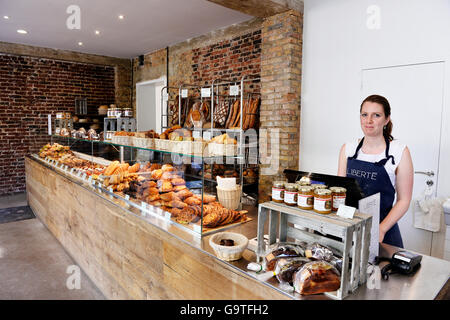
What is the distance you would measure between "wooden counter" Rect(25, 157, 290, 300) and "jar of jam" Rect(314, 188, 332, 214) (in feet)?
1.27

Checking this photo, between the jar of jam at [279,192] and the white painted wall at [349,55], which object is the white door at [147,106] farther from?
the jar of jam at [279,192]

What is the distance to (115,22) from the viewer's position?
5.32m

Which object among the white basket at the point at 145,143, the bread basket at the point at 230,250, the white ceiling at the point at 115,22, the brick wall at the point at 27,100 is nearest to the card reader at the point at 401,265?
the bread basket at the point at 230,250

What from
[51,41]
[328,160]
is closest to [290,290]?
[328,160]

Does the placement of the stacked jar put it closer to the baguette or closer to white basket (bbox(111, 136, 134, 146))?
white basket (bbox(111, 136, 134, 146))

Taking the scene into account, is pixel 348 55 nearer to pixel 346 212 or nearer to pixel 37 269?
pixel 346 212

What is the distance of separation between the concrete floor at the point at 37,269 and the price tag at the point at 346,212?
2523mm

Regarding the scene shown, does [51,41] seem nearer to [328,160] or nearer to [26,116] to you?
[26,116]

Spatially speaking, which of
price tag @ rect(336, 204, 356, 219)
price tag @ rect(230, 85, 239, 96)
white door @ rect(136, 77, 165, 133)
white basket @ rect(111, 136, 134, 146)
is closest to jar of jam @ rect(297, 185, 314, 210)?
price tag @ rect(336, 204, 356, 219)

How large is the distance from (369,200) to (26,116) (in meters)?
8.09

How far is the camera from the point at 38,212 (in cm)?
515

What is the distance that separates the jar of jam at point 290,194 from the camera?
139 cm

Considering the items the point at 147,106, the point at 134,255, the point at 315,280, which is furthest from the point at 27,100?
the point at 315,280
